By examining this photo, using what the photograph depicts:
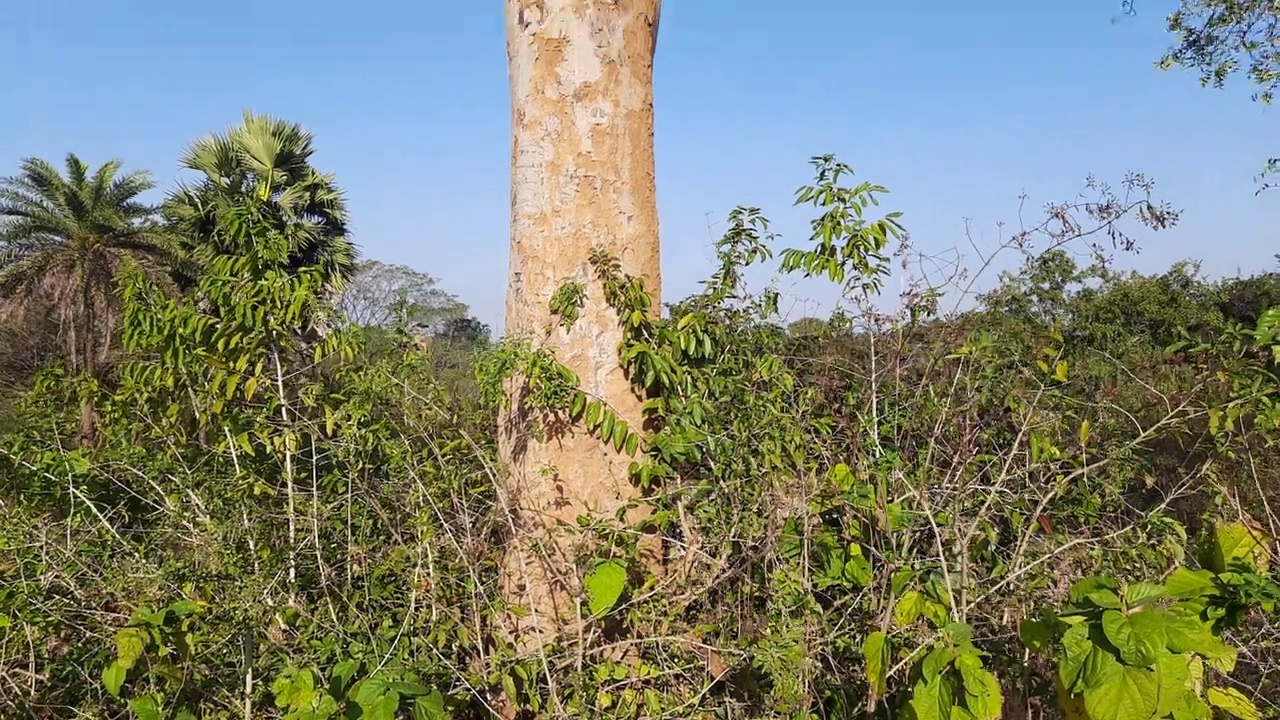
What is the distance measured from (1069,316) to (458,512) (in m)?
2.26

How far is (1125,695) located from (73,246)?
17.9m

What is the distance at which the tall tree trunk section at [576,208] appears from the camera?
2727mm

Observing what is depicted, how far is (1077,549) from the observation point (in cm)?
225

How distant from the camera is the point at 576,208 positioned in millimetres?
2812

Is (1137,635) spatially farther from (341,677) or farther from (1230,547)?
(341,677)

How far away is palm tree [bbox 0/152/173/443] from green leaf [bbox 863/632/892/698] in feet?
53.1

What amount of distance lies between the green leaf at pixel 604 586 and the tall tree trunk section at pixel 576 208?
0.50 metres

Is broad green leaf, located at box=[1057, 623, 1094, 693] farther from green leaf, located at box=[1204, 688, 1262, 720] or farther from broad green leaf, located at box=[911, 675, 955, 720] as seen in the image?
green leaf, located at box=[1204, 688, 1262, 720]

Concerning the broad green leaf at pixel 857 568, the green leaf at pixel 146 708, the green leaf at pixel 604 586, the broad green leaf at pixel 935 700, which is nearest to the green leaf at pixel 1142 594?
the broad green leaf at pixel 935 700

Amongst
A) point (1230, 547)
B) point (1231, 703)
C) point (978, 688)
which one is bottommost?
point (1231, 703)

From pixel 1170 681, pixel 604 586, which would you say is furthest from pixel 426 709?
pixel 1170 681

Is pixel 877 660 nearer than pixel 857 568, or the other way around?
pixel 877 660

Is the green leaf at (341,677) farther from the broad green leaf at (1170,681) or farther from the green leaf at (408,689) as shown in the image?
the broad green leaf at (1170,681)

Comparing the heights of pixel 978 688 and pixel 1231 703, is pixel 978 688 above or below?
above
